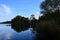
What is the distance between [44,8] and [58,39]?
3941 centimetres

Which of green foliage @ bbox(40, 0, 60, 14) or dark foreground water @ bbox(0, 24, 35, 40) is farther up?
green foliage @ bbox(40, 0, 60, 14)

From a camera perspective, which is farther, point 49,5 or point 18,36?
point 49,5

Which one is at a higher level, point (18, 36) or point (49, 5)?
point (49, 5)

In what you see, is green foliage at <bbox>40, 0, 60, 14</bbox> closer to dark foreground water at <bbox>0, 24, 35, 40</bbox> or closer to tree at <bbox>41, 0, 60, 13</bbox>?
tree at <bbox>41, 0, 60, 13</bbox>

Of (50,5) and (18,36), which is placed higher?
(50,5)

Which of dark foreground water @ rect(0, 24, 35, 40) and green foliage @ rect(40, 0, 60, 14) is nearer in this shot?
dark foreground water @ rect(0, 24, 35, 40)

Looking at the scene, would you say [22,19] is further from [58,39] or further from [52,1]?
[58,39]

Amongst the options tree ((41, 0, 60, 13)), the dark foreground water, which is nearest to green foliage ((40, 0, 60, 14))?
tree ((41, 0, 60, 13))

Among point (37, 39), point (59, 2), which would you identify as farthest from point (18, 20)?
point (37, 39)

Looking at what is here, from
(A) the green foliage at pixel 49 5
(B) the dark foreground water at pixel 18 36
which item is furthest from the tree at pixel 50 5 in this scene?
(B) the dark foreground water at pixel 18 36

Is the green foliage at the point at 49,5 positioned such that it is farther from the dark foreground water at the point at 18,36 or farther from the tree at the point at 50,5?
the dark foreground water at the point at 18,36

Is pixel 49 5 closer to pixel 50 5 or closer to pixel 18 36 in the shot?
pixel 50 5

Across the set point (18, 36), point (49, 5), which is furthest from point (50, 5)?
point (18, 36)

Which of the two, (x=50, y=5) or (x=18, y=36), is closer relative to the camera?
(x=18, y=36)
